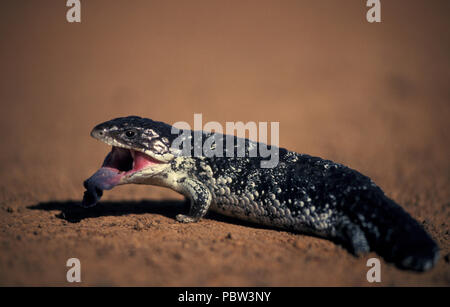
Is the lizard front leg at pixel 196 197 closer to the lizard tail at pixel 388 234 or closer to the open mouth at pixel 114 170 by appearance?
the open mouth at pixel 114 170

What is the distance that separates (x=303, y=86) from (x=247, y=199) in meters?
10.9

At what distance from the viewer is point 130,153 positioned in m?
4.87

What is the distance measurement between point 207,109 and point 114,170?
8.83 metres

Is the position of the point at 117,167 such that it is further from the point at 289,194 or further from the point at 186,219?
the point at 289,194

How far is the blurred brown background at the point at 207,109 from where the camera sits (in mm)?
3760

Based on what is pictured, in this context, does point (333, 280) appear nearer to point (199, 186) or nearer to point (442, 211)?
point (199, 186)

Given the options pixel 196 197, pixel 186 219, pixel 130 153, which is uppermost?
pixel 130 153

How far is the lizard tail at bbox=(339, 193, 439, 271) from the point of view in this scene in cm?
370

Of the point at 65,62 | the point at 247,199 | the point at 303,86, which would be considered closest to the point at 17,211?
the point at 247,199

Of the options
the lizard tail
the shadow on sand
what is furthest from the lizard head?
the lizard tail

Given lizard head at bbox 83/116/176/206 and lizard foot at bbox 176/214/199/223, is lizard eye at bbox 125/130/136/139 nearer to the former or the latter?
lizard head at bbox 83/116/176/206

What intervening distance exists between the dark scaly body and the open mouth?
0.03m

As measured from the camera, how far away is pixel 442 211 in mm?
5852

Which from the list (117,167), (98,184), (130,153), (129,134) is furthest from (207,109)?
(98,184)
